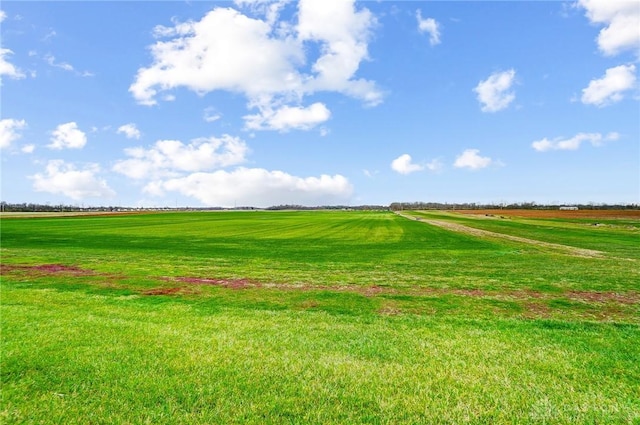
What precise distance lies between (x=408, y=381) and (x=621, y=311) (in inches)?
373

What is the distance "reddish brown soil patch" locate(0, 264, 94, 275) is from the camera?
17703mm

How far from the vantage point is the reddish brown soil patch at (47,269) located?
697 inches

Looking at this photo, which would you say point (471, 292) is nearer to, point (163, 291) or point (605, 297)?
point (605, 297)

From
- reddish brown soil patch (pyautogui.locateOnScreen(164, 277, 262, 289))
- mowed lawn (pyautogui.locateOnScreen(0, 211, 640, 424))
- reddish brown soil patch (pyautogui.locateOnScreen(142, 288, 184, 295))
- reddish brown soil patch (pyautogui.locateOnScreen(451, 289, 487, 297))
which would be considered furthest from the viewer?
reddish brown soil patch (pyautogui.locateOnScreen(164, 277, 262, 289))

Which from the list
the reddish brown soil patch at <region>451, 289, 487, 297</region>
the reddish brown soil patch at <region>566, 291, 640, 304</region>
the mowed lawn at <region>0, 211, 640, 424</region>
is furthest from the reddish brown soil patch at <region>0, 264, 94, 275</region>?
the reddish brown soil patch at <region>566, 291, 640, 304</region>

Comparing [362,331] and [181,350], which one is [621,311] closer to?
[362,331]

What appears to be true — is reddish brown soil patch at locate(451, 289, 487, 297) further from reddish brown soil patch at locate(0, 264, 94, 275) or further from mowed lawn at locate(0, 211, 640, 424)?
reddish brown soil patch at locate(0, 264, 94, 275)

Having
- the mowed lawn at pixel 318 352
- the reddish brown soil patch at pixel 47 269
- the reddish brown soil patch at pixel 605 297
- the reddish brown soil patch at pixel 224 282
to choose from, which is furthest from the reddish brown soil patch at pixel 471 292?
the reddish brown soil patch at pixel 47 269

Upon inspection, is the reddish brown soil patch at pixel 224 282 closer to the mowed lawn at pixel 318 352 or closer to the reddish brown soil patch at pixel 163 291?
the mowed lawn at pixel 318 352

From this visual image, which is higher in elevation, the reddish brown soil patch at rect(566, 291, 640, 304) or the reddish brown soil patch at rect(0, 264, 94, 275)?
the reddish brown soil patch at rect(566, 291, 640, 304)

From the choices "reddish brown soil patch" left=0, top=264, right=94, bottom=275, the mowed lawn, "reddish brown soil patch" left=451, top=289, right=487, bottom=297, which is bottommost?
"reddish brown soil patch" left=0, top=264, right=94, bottom=275

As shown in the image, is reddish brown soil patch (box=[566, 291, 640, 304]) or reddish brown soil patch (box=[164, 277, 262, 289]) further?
reddish brown soil patch (box=[164, 277, 262, 289])

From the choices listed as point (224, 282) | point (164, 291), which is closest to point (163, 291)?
point (164, 291)

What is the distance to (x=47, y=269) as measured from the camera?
18578 millimetres
